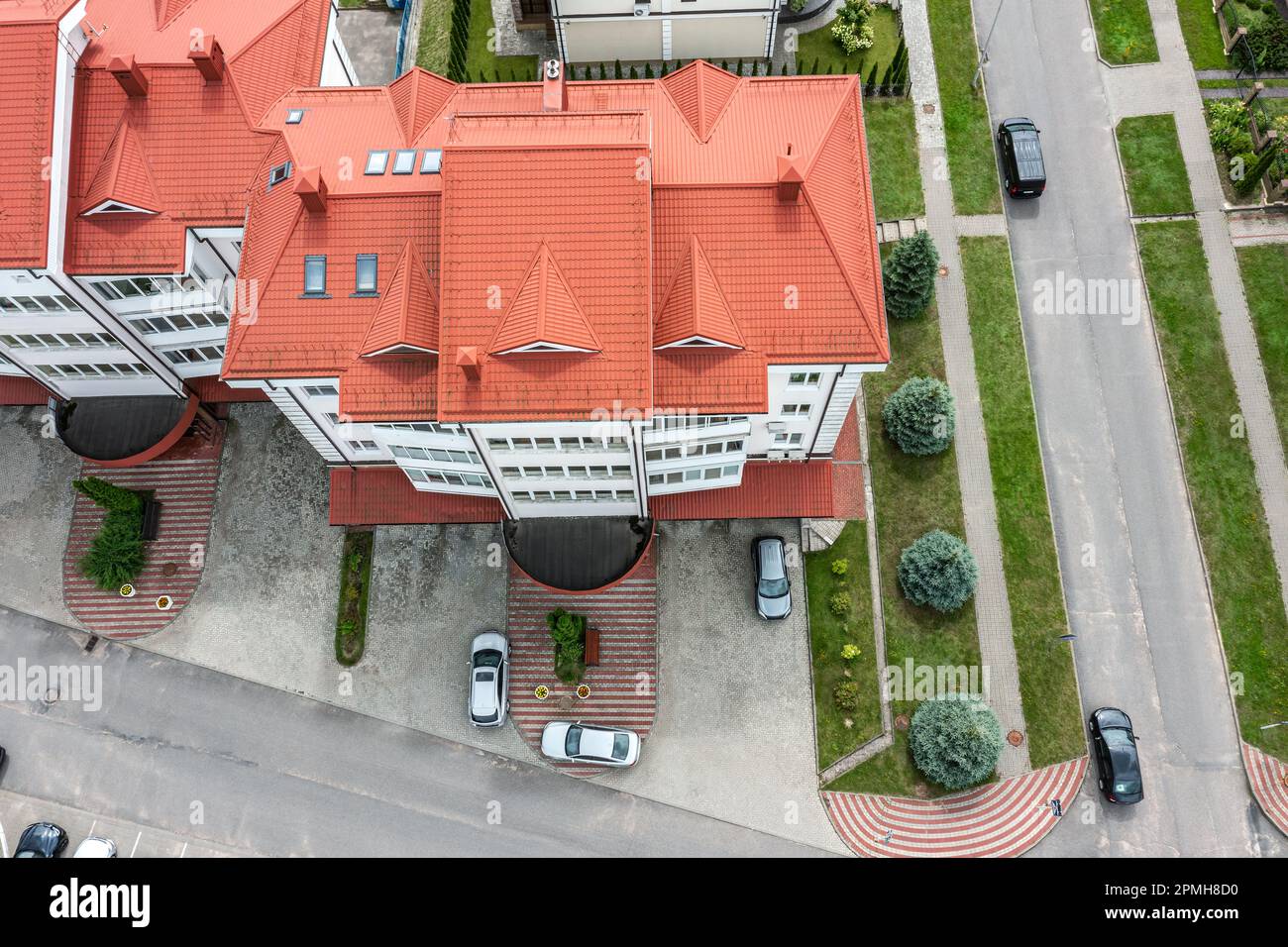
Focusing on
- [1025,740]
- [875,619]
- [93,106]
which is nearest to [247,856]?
[875,619]

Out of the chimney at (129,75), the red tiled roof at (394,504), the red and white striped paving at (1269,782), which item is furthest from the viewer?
the red tiled roof at (394,504)

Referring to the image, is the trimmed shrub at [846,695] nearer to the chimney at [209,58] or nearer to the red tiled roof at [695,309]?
the red tiled roof at [695,309]

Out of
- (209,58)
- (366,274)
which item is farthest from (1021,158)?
(209,58)

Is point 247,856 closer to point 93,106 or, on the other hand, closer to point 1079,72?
point 93,106

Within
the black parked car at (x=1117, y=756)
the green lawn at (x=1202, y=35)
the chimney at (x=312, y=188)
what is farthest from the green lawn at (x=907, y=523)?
the chimney at (x=312, y=188)

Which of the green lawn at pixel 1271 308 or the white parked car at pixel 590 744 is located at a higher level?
the green lawn at pixel 1271 308

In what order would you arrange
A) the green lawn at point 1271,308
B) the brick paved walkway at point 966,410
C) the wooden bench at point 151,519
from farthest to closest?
the green lawn at point 1271,308 → the wooden bench at point 151,519 → the brick paved walkway at point 966,410

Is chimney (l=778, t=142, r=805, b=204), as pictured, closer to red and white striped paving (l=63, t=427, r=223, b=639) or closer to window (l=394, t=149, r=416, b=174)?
window (l=394, t=149, r=416, b=174)

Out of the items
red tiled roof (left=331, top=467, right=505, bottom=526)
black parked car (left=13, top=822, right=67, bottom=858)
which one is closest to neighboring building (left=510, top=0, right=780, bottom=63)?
red tiled roof (left=331, top=467, right=505, bottom=526)
